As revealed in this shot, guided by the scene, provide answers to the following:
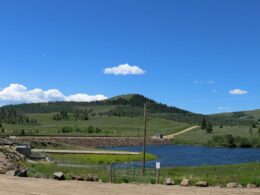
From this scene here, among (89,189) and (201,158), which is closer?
(89,189)

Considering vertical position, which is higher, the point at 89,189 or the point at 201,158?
the point at 201,158

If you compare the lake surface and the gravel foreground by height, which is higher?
the lake surface

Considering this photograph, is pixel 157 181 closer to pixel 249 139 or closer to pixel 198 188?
pixel 198 188

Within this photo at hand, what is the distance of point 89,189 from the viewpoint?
3234 centimetres

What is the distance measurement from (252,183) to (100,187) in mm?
10490

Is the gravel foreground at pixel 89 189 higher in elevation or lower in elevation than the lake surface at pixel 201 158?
lower

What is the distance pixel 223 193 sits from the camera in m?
31.9

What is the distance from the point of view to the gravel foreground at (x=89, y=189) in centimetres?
3104

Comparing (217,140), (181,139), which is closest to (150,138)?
(181,139)

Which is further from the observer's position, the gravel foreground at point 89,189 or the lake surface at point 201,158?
the lake surface at point 201,158

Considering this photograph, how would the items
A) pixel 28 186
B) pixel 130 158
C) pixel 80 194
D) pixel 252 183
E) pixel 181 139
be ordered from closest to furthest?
pixel 80 194 → pixel 28 186 → pixel 252 183 → pixel 130 158 → pixel 181 139

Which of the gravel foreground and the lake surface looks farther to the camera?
the lake surface

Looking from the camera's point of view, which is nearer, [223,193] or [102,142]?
[223,193]

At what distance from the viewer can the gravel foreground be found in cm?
3104
